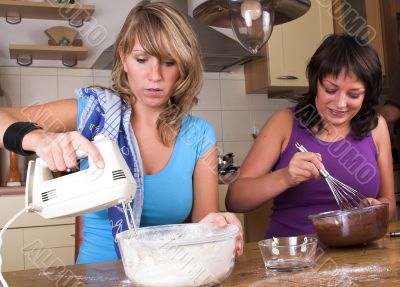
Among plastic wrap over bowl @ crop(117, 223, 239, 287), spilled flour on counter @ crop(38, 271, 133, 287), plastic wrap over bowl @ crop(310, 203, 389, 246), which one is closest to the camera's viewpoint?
plastic wrap over bowl @ crop(117, 223, 239, 287)

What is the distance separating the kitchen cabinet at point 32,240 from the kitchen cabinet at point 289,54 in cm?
148

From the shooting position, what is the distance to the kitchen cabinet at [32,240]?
203cm

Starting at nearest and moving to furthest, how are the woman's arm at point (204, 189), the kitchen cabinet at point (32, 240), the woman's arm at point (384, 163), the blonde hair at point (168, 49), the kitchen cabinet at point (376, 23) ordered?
the blonde hair at point (168, 49) < the woman's arm at point (204, 189) < the woman's arm at point (384, 163) < the kitchen cabinet at point (32, 240) < the kitchen cabinet at point (376, 23)

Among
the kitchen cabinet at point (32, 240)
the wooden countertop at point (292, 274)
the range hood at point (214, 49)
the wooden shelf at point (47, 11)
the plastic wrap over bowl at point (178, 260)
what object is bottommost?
the kitchen cabinet at point (32, 240)

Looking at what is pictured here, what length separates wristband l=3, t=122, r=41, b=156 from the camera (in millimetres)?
787

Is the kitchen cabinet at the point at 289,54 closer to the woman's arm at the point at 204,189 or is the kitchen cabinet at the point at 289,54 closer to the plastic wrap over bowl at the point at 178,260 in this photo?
the woman's arm at the point at 204,189

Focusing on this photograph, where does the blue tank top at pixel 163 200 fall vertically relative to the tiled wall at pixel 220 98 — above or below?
below

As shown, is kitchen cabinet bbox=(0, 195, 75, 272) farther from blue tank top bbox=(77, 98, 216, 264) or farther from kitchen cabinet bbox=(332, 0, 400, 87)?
kitchen cabinet bbox=(332, 0, 400, 87)

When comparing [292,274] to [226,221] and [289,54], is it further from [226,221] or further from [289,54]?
[289,54]

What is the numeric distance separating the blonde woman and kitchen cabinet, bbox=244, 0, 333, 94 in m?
1.75

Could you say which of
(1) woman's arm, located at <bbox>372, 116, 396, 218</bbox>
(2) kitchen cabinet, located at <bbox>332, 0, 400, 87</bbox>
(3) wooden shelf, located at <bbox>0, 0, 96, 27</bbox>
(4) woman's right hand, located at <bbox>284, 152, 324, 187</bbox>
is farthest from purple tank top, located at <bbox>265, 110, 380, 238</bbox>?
(2) kitchen cabinet, located at <bbox>332, 0, 400, 87</bbox>

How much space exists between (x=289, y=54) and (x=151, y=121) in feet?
6.35

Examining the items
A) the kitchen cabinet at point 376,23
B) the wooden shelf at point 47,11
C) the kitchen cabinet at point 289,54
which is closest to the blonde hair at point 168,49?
the wooden shelf at point 47,11

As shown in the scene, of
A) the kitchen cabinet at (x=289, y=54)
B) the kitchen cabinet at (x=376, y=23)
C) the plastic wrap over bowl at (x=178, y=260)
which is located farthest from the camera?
the kitchen cabinet at (x=376, y=23)
